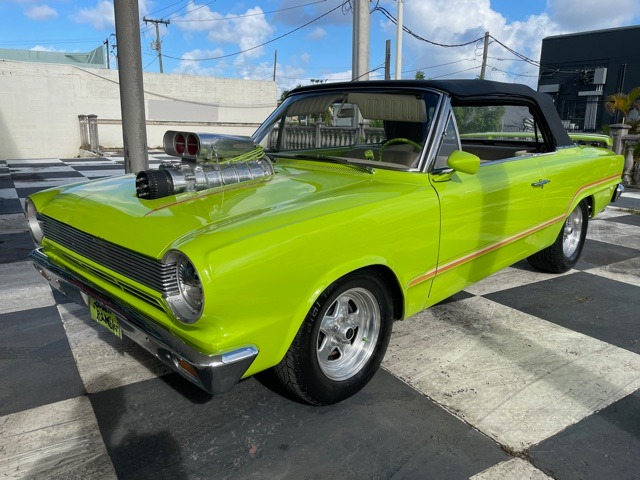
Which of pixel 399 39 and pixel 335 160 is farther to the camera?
pixel 399 39

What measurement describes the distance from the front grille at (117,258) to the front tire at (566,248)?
3554 mm

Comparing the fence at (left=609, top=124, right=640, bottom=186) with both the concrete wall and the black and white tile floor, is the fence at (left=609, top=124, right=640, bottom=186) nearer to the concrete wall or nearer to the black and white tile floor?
the black and white tile floor

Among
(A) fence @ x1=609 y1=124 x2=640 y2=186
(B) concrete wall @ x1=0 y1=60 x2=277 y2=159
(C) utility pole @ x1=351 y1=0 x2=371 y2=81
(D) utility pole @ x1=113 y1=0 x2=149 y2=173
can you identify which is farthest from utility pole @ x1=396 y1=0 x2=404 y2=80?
(D) utility pole @ x1=113 y1=0 x2=149 y2=173

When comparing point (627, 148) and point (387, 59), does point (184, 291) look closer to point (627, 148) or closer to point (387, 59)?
point (627, 148)

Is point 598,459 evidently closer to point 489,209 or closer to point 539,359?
point 539,359

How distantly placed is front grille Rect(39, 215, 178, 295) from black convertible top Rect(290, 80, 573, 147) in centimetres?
194

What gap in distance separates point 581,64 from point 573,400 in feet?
91.7

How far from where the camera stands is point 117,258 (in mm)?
2330

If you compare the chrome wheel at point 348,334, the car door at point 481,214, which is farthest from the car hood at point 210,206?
the chrome wheel at point 348,334

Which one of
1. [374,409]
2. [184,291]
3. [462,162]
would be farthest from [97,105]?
[374,409]

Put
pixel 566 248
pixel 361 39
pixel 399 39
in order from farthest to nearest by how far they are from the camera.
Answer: pixel 399 39
pixel 361 39
pixel 566 248

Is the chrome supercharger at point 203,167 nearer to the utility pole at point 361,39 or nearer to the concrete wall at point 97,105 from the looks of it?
the utility pole at point 361,39

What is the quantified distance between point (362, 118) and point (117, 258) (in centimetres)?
214

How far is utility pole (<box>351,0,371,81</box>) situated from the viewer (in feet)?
34.7
